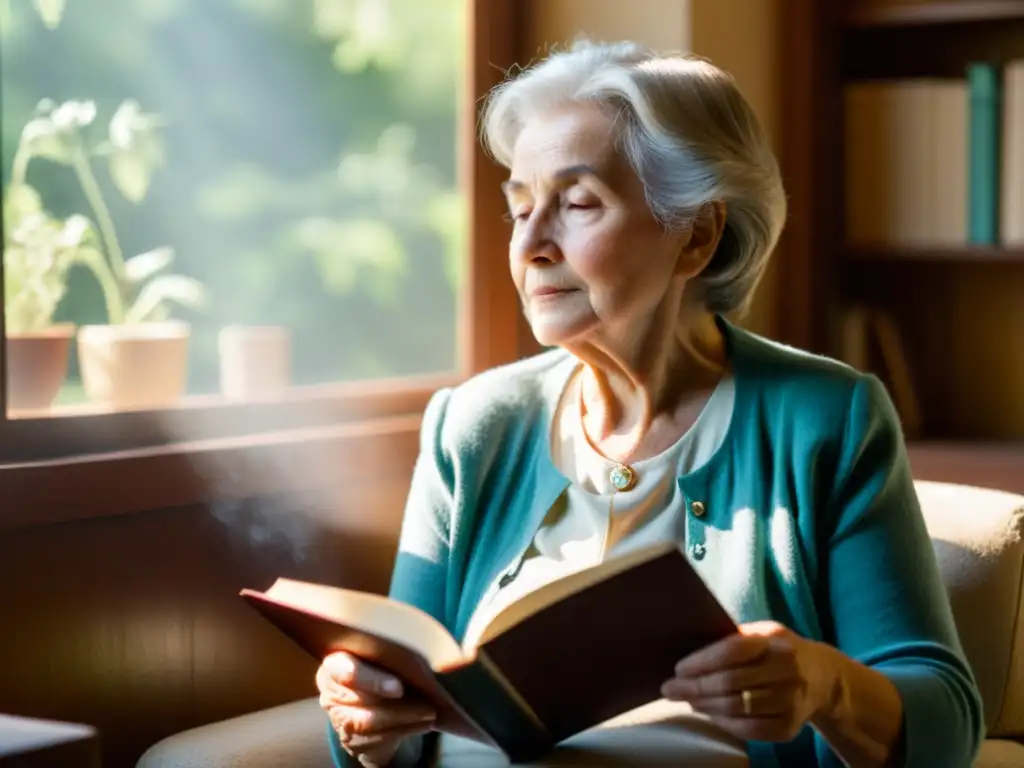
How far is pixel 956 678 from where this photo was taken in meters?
1.45

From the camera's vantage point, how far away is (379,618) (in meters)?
1.25

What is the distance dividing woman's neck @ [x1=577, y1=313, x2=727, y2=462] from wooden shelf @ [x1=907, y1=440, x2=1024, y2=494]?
34.7 inches

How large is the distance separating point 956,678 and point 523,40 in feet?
4.73

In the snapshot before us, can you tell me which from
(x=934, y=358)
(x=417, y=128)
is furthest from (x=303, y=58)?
(x=934, y=358)

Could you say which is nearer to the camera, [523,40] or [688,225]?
[688,225]

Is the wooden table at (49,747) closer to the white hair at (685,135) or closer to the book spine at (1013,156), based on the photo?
the white hair at (685,135)

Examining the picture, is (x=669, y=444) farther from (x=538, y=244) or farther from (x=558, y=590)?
(x=558, y=590)

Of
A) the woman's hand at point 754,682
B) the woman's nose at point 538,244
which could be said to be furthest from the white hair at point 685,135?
the woman's hand at point 754,682

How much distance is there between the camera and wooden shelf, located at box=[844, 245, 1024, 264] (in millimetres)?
2510

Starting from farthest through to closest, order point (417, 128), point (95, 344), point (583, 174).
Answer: point (417, 128), point (95, 344), point (583, 174)

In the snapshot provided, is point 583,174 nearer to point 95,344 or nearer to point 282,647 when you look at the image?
point 95,344

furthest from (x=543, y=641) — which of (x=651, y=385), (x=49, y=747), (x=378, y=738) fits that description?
(x=651, y=385)

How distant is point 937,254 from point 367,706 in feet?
5.16

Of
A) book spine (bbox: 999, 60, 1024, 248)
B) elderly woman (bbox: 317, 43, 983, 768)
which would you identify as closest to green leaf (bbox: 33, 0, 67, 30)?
elderly woman (bbox: 317, 43, 983, 768)
